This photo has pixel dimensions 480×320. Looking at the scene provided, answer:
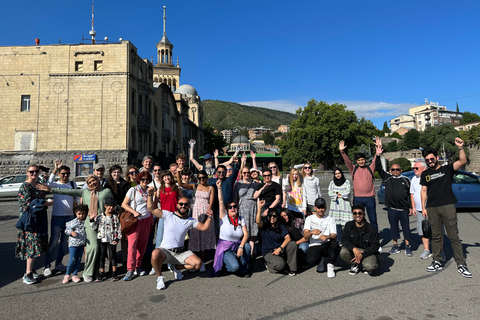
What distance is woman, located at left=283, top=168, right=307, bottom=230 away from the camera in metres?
7.13

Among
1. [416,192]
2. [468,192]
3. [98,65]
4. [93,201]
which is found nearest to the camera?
[93,201]

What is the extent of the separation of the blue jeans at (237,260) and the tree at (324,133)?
46.2m

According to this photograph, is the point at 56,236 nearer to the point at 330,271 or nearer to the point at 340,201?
the point at 330,271

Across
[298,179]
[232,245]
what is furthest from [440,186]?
[232,245]

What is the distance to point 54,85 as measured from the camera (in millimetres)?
28719

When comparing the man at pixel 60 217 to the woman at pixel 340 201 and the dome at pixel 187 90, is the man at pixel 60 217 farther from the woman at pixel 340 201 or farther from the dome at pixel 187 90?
the dome at pixel 187 90

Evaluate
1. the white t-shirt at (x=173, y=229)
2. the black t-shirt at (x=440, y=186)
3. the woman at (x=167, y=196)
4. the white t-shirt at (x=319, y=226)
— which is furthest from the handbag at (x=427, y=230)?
the woman at (x=167, y=196)

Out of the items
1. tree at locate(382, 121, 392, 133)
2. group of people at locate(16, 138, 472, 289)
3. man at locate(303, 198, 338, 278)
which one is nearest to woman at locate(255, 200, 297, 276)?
group of people at locate(16, 138, 472, 289)

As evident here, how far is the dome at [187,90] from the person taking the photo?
6876 centimetres

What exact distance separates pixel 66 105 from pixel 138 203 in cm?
2776

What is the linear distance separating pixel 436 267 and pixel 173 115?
139 ft

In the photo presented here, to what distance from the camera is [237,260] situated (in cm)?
535

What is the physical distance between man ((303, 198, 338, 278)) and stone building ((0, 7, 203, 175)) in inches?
1004

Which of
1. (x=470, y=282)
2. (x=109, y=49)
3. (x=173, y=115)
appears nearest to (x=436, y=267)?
(x=470, y=282)
